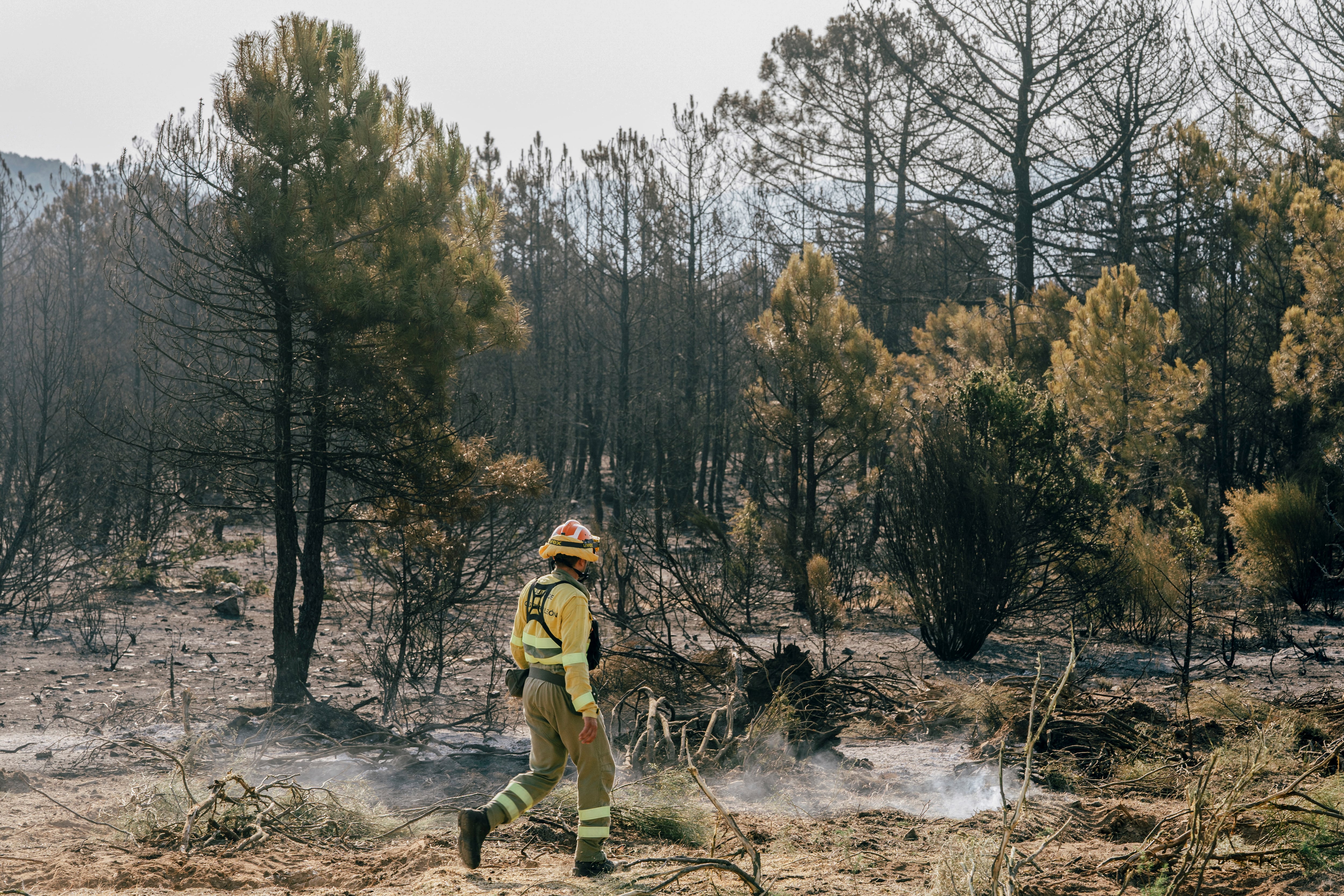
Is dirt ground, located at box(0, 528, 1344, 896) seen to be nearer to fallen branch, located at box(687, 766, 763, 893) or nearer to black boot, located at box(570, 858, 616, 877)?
black boot, located at box(570, 858, 616, 877)

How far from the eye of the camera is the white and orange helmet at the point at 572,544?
5.11 metres

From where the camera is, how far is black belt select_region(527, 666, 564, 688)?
5.00 metres

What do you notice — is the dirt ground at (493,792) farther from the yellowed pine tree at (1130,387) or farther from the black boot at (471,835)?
the yellowed pine tree at (1130,387)

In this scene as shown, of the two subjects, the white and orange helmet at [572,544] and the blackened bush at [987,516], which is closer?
the white and orange helmet at [572,544]

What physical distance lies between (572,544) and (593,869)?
5.42 feet

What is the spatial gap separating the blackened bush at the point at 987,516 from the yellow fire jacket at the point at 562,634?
7.24 metres

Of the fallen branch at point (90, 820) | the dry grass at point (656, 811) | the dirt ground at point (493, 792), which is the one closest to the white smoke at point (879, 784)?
the dirt ground at point (493, 792)

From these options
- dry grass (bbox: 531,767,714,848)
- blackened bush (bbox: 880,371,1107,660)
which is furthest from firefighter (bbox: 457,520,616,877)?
blackened bush (bbox: 880,371,1107,660)

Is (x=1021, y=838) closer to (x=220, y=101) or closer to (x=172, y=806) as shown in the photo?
(x=172, y=806)

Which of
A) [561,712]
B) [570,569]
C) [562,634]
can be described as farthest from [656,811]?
[570,569]

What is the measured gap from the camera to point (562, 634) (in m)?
4.95

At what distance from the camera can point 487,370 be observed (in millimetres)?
31344

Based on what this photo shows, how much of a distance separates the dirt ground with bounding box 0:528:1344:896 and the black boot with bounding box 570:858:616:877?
10 centimetres

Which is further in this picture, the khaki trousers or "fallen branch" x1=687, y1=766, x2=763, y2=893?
the khaki trousers
